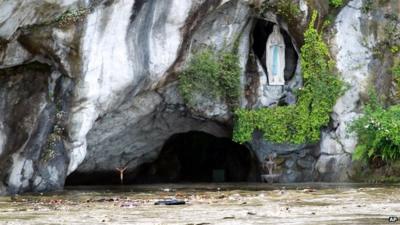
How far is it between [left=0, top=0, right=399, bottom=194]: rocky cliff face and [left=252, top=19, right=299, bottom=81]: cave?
39mm

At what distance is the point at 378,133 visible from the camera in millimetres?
17906

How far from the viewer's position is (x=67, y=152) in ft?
56.0

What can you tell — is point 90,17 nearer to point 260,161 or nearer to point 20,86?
point 20,86

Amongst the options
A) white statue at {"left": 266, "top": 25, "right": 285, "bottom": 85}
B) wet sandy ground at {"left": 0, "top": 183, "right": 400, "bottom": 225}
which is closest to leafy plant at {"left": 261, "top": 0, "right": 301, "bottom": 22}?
white statue at {"left": 266, "top": 25, "right": 285, "bottom": 85}

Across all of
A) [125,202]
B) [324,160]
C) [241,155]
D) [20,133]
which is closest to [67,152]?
[20,133]

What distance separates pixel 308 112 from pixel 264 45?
2.53m

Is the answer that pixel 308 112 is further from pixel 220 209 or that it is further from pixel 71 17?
pixel 220 209

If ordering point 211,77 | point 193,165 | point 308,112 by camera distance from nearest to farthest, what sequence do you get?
point 211,77
point 308,112
point 193,165

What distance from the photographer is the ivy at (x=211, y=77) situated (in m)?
19.1

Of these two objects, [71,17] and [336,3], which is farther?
[336,3]

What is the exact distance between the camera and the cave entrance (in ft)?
77.1

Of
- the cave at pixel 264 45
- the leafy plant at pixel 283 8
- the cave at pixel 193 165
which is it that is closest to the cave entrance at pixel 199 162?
the cave at pixel 193 165

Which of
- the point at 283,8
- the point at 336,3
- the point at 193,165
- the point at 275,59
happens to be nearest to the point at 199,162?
the point at 193,165

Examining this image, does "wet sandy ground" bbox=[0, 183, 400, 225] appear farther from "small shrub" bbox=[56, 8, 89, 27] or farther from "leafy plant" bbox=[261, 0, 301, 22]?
"leafy plant" bbox=[261, 0, 301, 22]
